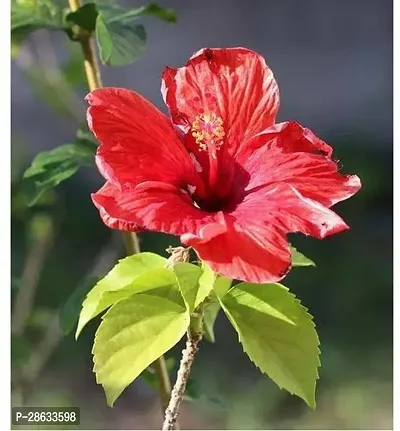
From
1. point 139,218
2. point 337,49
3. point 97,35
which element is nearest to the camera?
point 139,218

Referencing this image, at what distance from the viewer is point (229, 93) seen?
563mm

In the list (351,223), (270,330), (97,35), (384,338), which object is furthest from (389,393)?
(97,35)

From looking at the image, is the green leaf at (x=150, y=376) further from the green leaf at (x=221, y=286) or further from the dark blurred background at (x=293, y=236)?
the green leaf at (x=221, y=286)

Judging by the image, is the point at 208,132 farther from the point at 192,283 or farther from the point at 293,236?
the point at 293,236

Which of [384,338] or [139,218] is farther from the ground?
[139,218]

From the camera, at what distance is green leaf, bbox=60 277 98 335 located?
0.69 meters

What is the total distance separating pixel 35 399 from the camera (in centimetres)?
72

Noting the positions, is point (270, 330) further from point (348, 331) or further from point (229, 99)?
point (348, 331)

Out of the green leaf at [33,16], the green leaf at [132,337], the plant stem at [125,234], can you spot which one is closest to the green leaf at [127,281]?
the green leaf at [132,337]

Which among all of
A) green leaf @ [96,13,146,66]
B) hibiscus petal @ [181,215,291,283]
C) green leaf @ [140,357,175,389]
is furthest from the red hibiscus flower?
green leaf @ [140,357,175,389]

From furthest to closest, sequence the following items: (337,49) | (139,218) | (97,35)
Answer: (337,49) < (97,35) < (139,218)

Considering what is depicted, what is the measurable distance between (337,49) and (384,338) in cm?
27

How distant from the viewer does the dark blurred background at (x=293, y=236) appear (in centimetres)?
75

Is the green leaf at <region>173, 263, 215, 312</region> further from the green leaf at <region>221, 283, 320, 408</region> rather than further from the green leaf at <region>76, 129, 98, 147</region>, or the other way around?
the green leaf at <region>76, 129, 98, 147</region>
